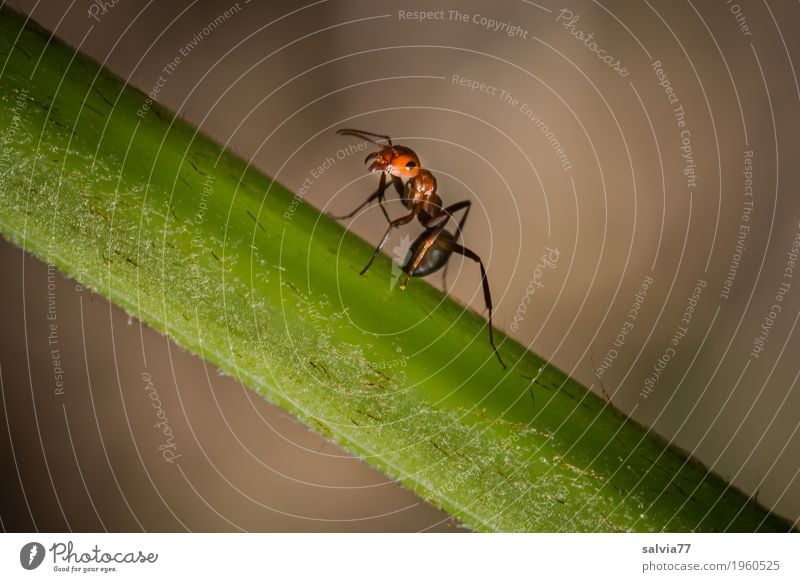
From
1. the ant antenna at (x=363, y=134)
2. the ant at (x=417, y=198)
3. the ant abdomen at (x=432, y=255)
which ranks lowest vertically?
the ant abdomen at (x=432, y=255)

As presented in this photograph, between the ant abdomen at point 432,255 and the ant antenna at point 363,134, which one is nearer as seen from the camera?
the ant abdomen at point 432,255

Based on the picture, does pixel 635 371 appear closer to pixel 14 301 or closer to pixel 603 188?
pixel 603 188

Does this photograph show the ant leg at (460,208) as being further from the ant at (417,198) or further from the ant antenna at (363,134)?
the ant antenna at (363,134)

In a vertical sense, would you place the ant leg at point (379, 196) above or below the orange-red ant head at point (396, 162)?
below
